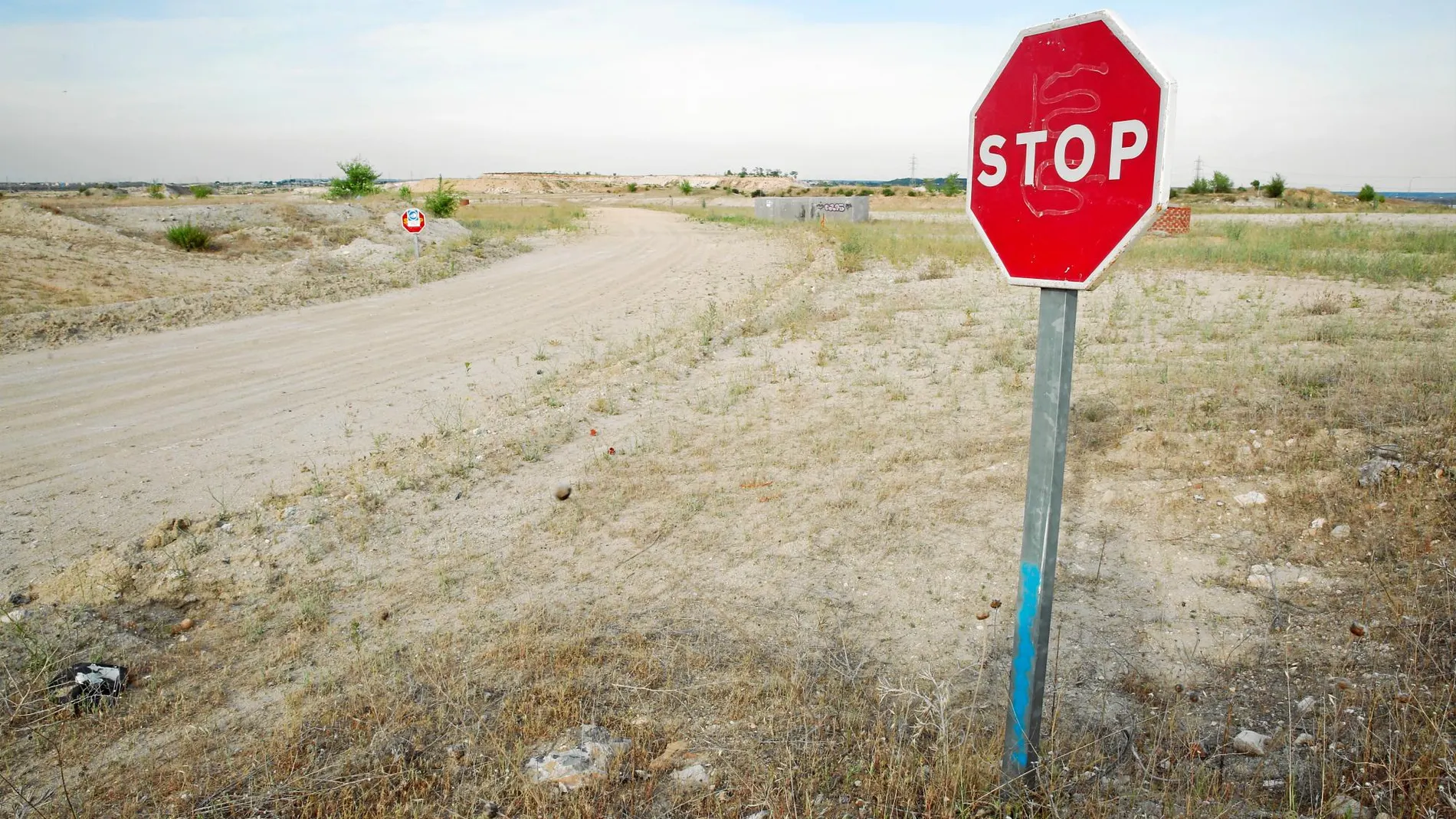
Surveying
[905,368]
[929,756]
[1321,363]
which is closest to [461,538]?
[929,756]

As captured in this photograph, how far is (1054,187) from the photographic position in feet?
6.70

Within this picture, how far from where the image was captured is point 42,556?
16.3 ft

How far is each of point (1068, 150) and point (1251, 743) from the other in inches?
88.2

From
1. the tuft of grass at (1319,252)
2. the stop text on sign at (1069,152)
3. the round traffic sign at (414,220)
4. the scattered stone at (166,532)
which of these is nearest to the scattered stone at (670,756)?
the stop text on sign at (1069,152)

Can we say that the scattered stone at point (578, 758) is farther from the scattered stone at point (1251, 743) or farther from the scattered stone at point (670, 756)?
the scattered stone at point (1251, 743)

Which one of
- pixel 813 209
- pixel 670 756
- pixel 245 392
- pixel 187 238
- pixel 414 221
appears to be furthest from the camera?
pixel 813 209

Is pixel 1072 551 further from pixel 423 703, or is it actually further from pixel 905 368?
pixel 905 368

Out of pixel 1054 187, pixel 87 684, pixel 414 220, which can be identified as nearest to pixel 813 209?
pixel 414 220

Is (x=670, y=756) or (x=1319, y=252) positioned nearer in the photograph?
(x=670, y=756)

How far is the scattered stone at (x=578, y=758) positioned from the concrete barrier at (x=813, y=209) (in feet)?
122

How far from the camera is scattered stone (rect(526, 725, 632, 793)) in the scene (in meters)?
2.81

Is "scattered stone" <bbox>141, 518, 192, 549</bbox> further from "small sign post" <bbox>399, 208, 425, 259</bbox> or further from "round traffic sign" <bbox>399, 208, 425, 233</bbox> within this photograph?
"round traffic sign" <bbox>399, 208, 425, 233</bbox>

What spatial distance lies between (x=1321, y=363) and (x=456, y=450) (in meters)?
8.17

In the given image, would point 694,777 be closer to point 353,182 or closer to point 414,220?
point 414,220
